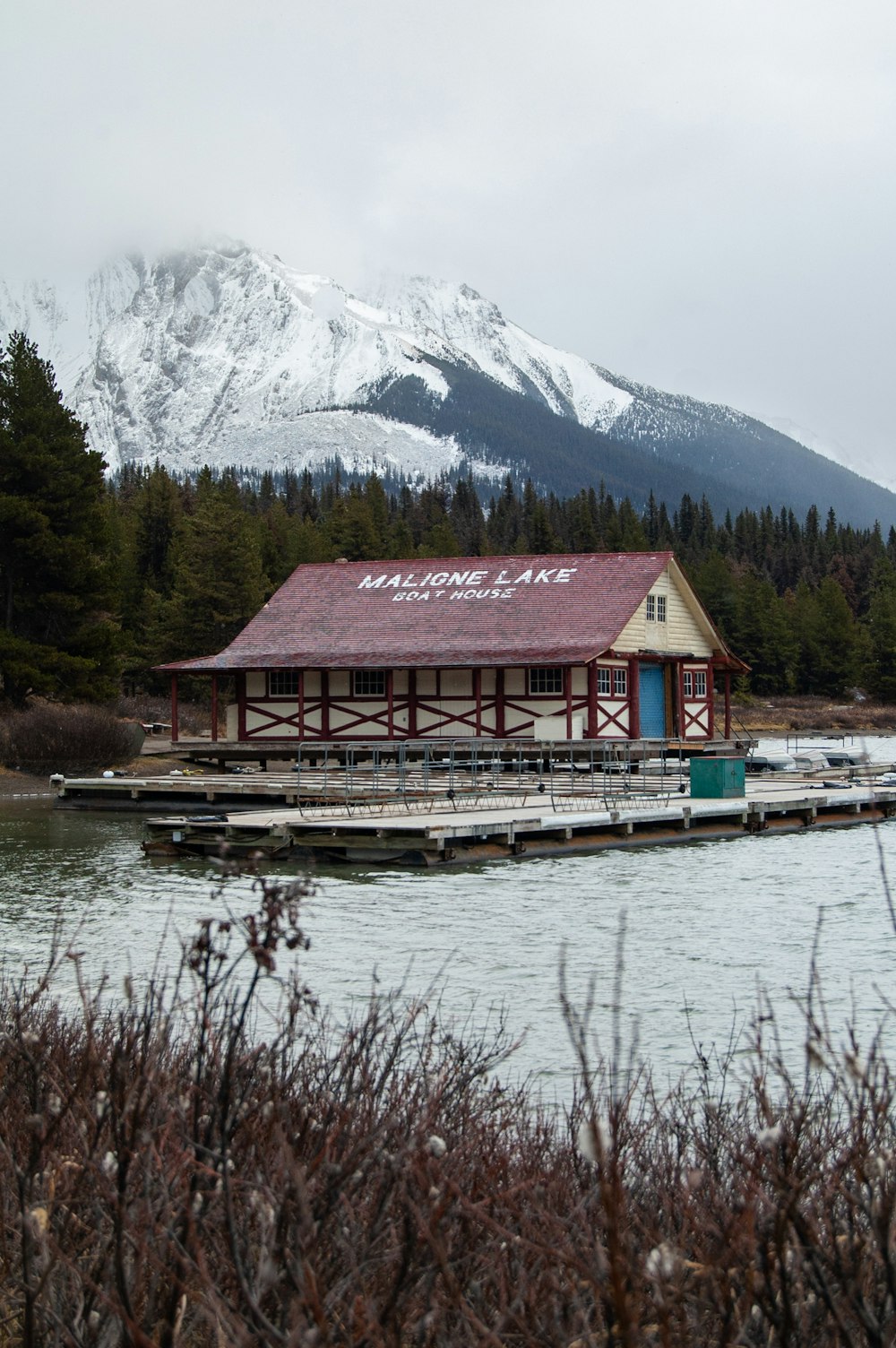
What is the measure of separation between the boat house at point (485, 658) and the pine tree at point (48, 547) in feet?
13.4

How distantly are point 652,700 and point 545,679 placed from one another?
12.9 feet

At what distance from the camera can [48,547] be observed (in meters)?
41.8

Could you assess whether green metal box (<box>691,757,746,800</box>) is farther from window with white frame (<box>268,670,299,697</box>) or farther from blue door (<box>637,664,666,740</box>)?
window with white frame (<box>268,670,299,697</box>)

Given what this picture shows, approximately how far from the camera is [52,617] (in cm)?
4331

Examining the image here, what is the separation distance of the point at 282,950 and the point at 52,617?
3029 centimetres

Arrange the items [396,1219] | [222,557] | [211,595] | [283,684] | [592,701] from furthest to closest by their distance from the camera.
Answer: [222,557] → [211,595] → [283,684] → [592,701] → [396,1219]

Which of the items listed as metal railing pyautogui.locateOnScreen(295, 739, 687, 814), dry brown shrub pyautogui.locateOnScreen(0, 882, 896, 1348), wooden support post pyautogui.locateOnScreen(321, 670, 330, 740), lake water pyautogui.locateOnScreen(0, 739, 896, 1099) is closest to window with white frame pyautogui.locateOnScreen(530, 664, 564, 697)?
metal railing pyautogui.locateOnScreen(295, 739, 687, 814)

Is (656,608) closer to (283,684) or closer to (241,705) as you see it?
(283,684)

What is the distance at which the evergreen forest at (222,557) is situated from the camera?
42500mm

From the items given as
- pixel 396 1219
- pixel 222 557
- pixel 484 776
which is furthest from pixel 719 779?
A: pixel 222 557

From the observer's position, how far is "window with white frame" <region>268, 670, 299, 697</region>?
39344 mm

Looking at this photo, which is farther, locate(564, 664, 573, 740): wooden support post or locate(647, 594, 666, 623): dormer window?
locate(647, 594, 666, 623): dormer window

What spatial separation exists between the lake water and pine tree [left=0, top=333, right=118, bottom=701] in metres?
16.9

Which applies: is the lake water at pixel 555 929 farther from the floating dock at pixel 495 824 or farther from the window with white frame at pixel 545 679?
the window with white frame at pixel 545 679
